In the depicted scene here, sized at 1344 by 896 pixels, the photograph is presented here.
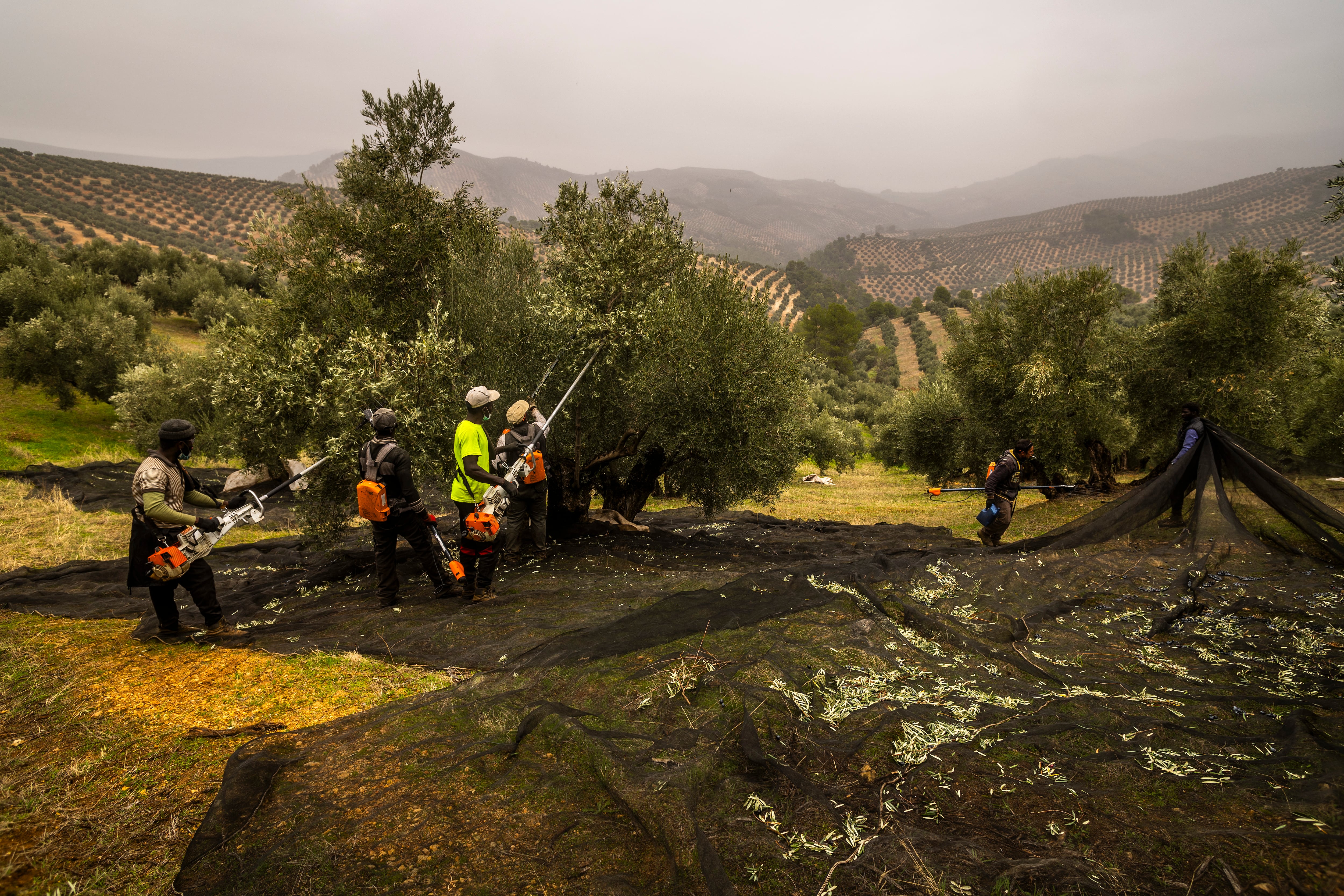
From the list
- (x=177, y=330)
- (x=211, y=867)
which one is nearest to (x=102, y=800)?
(x=211, y=867)

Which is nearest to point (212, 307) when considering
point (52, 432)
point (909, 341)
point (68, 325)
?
point (68, 325)

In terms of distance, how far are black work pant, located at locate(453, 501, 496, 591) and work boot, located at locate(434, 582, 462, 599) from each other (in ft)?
0.72

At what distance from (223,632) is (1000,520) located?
13.8 m

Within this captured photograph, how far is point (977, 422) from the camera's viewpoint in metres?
21.8

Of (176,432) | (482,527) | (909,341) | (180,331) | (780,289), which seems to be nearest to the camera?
(176,432)

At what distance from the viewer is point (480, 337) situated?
1200 centimetres

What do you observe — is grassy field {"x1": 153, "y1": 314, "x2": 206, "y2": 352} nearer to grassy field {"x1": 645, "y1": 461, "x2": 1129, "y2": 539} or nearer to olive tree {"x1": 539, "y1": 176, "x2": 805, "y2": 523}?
olive tree {"x1": 539, "y1": 176, "x2": 805, "y2": 523}

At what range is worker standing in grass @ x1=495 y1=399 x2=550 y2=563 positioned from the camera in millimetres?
9438

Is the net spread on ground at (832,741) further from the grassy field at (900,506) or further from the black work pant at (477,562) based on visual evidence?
the grassy field at (900,506)

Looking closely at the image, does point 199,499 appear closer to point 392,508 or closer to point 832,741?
point 392,508

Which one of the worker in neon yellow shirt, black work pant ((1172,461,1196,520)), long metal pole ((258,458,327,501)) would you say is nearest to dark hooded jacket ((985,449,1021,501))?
black work pant ((1172,461,1196,520))

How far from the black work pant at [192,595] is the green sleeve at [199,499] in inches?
29.1

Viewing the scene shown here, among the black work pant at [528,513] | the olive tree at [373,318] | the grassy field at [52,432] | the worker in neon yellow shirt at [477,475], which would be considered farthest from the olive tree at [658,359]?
the grassy field at [52,432]

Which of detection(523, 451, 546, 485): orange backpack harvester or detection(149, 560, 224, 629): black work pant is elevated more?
detection(523, 451, 546, 485): orange backpack harvester
